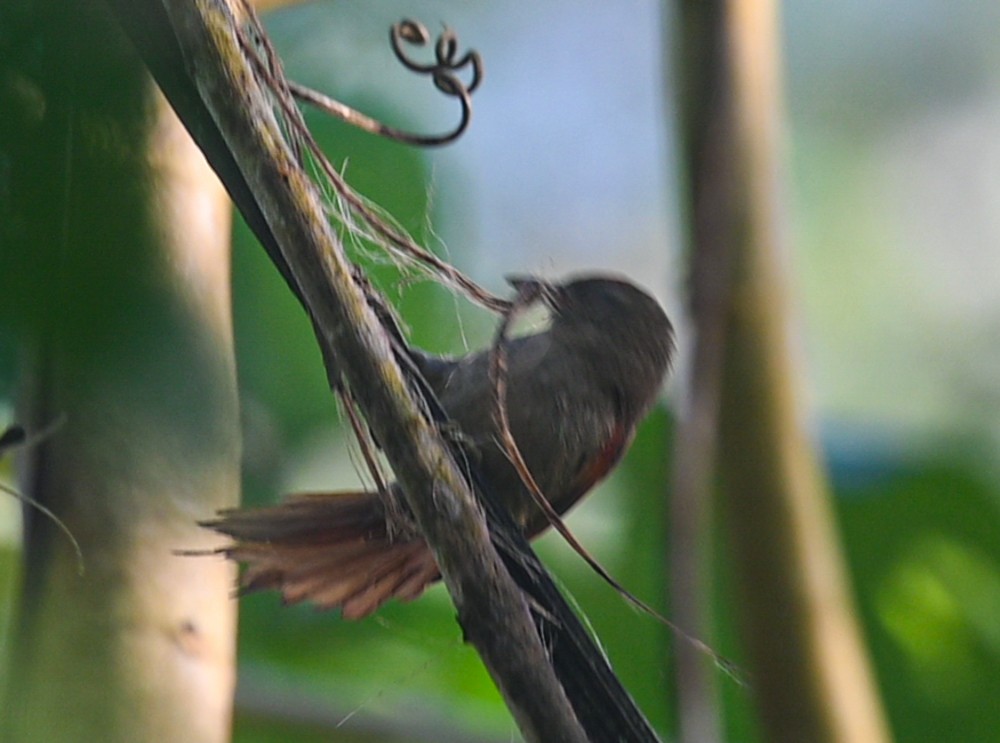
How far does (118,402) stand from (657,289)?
2.08ft

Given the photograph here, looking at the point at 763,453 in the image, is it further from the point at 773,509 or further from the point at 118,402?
the point at 118,402

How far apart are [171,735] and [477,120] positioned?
77 cm

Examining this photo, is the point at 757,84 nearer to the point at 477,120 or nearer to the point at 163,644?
the point at 477,120

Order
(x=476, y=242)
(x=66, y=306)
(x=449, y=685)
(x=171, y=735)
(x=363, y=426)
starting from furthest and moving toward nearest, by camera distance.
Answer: (x=476, y=242), (x=449, y=685), (x=66, y=306), (x=171, y=735), (x=363, y=426)

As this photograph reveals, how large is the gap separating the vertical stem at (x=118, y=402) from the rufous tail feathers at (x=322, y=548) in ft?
0.50

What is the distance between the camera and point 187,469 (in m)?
1.02

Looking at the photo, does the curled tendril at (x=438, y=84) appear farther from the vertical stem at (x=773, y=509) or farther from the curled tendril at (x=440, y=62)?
the vertical stem at (x=773, y=509)

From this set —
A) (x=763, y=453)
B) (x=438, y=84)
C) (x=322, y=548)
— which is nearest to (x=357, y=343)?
(x=322, y=548)

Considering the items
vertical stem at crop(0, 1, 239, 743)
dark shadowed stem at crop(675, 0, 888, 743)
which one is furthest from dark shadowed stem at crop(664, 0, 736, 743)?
vertical stem at crop(0, 1, 239, 743)

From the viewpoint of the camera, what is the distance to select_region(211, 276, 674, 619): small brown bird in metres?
0.82

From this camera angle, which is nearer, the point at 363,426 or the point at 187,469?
the point at 363,426

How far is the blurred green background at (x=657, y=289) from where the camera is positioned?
119cm

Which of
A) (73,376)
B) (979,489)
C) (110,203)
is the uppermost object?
(110,203)

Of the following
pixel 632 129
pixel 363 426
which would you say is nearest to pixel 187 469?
pixel 363 426
